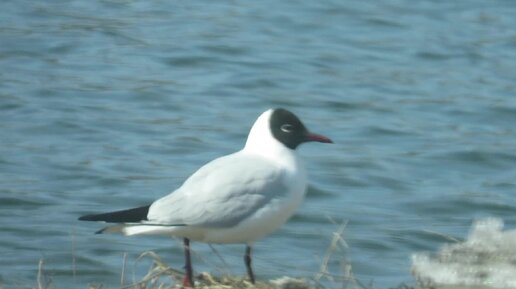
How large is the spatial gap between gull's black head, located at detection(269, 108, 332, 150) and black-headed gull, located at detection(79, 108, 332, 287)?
0.19 meters

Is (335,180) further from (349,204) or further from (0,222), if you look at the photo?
(0,222)

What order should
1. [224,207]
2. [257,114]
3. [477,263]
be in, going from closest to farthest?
[477,263] → [224,207] → [257,114]

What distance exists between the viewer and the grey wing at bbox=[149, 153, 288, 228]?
6.67m

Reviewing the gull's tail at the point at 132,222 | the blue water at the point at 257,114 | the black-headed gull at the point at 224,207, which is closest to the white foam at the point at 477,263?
the black-headed gull at the point at 224,207

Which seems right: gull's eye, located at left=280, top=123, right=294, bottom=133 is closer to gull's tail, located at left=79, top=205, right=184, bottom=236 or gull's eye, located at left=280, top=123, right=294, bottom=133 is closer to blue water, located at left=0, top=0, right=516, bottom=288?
gull's tail, located at left=79, top=205, right=184, bottom=236

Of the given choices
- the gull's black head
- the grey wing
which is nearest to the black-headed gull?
the grey wing

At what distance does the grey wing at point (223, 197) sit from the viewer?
667 centimetres

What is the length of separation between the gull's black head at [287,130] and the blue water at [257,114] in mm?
1740

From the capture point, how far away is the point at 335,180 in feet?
40.0

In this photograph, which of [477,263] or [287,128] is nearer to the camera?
[477,263]

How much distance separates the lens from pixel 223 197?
6723 mm

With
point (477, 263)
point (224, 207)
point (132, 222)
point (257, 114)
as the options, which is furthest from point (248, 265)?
point (257, 114)

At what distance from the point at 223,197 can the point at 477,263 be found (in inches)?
46.7

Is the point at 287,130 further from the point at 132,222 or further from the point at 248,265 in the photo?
the point at 132,222
